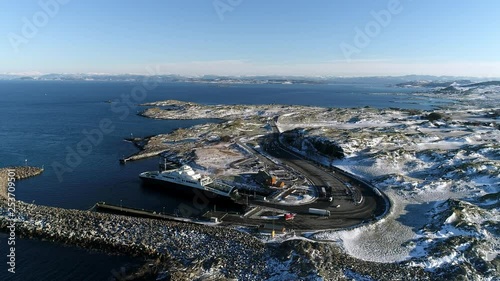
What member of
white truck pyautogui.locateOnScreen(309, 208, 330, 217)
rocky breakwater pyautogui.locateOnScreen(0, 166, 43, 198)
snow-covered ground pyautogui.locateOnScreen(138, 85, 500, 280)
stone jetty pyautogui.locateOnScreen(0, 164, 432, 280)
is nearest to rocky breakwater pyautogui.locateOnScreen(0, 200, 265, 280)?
stone jetty pyautogui.locateOnScreen(0, 164, 432, 280)

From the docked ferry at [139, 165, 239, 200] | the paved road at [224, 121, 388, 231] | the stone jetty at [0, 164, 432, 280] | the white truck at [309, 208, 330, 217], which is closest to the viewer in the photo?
the stone jetty at [0, 164, 432, 280]

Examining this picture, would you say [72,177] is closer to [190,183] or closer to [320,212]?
[190,183]

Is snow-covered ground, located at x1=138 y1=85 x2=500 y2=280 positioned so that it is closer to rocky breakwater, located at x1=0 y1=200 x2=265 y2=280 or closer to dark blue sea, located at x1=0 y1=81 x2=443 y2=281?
rocky breakwater, located at x1=0 y1=200 x2=265 y2=280

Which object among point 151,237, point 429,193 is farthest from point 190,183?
point 429,193

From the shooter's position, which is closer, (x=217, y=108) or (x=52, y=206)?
(x=52, y=206)

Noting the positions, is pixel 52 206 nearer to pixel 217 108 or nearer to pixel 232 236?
pixel 232 236

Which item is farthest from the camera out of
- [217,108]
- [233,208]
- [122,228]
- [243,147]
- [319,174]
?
[217,108]

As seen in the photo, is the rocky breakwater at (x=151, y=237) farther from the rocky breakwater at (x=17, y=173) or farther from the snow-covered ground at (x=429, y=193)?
the rocky breakwater at (x=17, y=173)

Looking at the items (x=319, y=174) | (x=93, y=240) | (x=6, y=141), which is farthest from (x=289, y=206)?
(x=6, y=141)
